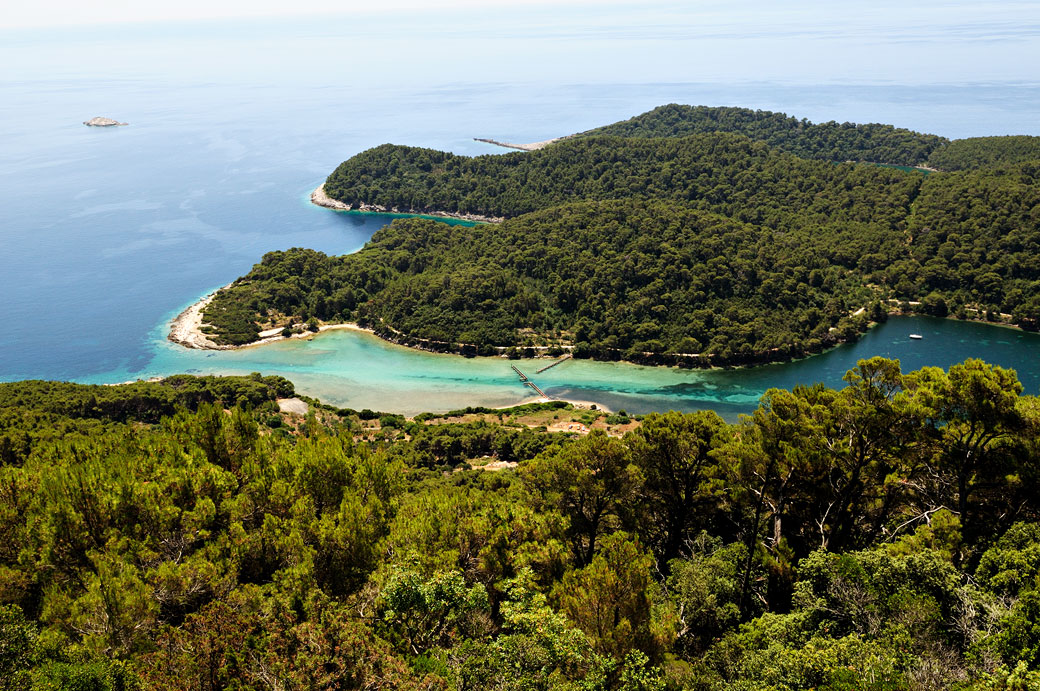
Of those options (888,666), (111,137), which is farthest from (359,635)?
(111,137)

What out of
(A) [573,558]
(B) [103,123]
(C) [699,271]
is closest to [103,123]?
(B) [103,123]

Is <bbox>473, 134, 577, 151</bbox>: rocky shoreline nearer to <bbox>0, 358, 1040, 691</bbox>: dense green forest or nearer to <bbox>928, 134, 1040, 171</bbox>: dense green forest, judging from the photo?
<bbox>928, 134, 1040, 171</bbox>: dense green forest

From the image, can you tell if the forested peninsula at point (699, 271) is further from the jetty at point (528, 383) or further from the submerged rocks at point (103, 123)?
the submerged rocks at point (103, 123)

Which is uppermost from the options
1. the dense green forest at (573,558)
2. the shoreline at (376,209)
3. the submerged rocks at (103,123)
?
the submerged rocks at (103,123)

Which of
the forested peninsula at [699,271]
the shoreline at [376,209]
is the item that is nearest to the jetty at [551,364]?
the forested peninsula at [699,271]

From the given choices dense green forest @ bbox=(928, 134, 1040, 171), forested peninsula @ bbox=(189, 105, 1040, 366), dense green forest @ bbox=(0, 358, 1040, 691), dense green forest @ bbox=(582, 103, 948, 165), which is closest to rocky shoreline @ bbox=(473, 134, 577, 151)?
dense green forest @ bbox=(582, 103, 948, 165)

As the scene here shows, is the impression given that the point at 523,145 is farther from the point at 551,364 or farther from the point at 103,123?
the point at 103,123

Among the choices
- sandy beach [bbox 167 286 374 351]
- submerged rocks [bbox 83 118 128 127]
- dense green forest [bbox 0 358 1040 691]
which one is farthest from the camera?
submerged rocks [bbox 83 118 128 127]
